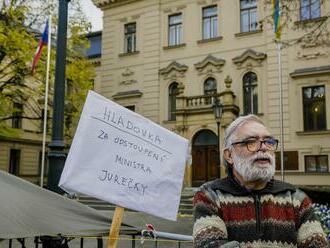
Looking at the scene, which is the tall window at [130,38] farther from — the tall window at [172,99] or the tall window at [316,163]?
the tall window at [316,163]

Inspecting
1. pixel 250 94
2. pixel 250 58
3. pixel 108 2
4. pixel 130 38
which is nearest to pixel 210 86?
pixel 250 94

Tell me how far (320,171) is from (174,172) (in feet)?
62.4

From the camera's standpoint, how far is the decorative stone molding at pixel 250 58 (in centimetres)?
2383

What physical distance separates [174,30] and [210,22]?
7.66 ft

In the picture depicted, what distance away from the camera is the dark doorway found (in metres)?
24.0

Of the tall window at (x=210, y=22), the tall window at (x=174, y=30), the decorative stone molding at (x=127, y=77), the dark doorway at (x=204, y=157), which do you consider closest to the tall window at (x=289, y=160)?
the dark doorway at (x=204, y=157)

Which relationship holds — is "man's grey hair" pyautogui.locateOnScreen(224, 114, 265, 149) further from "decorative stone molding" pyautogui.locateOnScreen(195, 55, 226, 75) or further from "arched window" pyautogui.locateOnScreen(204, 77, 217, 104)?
"decorative stone molding" pyautogui.locateOnScreen(195, 55, 226, 75)

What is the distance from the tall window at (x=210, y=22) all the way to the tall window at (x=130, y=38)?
484 centimetres

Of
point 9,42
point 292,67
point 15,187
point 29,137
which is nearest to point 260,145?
point 15,187

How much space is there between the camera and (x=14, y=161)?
107ft

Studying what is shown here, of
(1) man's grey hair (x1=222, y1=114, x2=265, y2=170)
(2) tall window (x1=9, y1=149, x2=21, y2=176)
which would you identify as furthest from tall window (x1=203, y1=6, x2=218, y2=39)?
(1) man's grey hair (x1=222, y1=114, x2=265, y2=170)

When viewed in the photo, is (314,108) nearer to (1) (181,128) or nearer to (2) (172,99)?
(1) (181,128)

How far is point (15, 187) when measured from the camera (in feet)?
10.7

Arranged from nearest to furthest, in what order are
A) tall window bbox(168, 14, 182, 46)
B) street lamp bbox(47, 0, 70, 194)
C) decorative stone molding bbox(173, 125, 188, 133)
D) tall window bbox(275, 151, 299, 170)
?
street lamp bbox(47, 0, 70, 194) → tall window bbox(275, 151, 299, 170) → decorative stone molding bbox(173, 125, 188, 133) → tall window bbox(168, 14, 182, 46)
